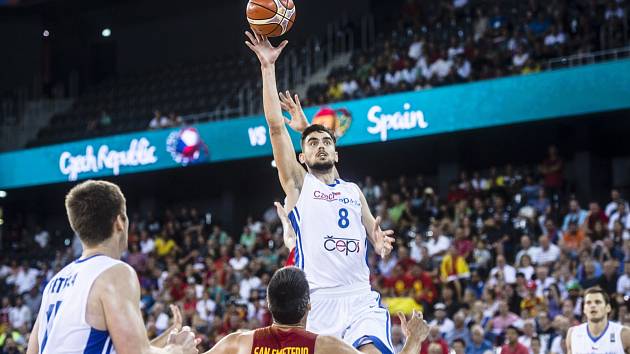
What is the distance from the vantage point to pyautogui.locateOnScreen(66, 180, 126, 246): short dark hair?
478 centimetres

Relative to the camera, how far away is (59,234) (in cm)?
2839

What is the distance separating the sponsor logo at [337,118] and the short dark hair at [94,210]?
14162mm

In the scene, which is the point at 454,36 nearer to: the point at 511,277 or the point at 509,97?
the point at 509,97

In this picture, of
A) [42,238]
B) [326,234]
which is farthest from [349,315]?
[42,238]

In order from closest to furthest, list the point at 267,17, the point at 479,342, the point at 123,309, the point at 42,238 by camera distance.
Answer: the point at 123,309
the point at 267,17
the point at 479,342
the point at 42,238

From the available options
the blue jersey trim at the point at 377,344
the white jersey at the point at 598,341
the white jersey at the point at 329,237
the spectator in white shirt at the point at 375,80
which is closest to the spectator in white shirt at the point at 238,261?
the spectator in white shirt at the point at 375,80

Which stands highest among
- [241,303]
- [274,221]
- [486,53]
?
[486,53]

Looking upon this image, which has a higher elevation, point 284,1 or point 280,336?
point 284,1

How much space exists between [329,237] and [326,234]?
0.03 m

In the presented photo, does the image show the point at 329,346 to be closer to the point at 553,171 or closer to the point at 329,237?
the point at 329,237

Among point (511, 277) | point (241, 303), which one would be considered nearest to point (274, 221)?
point (241, 303)

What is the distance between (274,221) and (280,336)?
17.5 m

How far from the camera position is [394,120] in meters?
21.4

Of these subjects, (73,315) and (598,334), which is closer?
(73,315)
